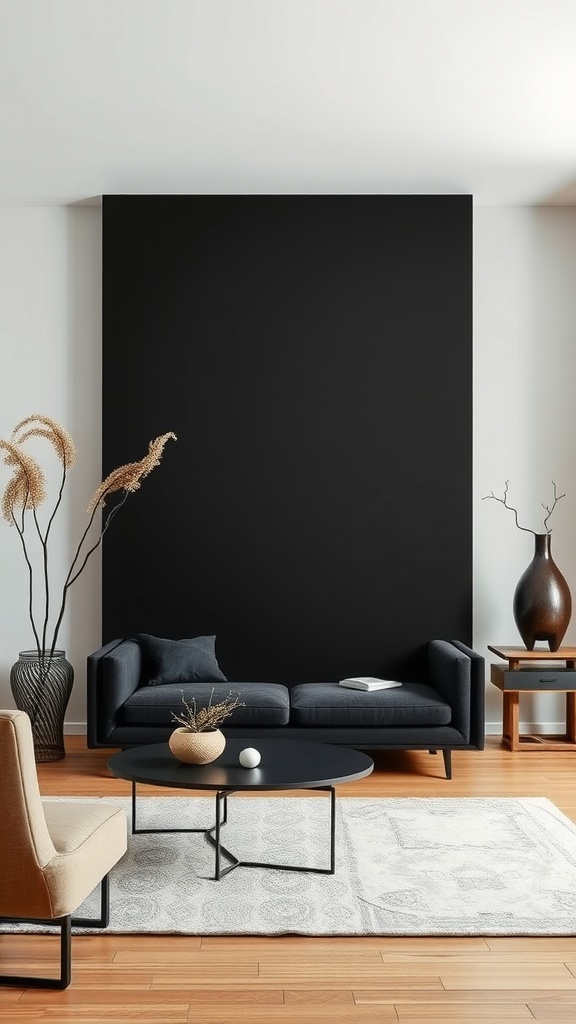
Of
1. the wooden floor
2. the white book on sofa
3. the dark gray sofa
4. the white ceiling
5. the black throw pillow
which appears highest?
the white ceiling

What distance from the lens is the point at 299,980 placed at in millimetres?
3014

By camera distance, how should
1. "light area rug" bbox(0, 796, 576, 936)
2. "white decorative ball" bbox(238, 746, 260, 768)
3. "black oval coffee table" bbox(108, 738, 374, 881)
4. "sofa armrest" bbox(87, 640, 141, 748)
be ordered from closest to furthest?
"light area rug" bbox(0, 796, 576, 936) → "black oval coffee table" bbox(108, 738, 374, 881) → "white decorative ball" bbox(238, 746, 260, 768) → "sofa armrest" bbox(87, 640, 141, 748)

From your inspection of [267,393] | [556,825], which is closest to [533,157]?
[267,393]

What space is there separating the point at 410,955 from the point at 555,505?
4054mm

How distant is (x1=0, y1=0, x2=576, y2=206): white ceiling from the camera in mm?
4355

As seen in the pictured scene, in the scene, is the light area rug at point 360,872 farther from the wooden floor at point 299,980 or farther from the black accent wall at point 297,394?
the black accent wall at point 297,394

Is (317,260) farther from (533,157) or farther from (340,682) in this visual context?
(340,682)

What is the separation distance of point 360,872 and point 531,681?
2.54 meters

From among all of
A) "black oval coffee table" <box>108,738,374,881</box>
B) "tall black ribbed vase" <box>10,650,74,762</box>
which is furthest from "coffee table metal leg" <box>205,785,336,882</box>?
"tall black ribbed vase" <box>10,650,74,762</box>

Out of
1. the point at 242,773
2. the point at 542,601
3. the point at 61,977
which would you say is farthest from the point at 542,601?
the point at 61,977

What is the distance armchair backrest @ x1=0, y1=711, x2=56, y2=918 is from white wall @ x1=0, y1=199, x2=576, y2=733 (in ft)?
12.7

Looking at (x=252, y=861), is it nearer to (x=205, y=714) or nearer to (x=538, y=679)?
(x=205, y=714)

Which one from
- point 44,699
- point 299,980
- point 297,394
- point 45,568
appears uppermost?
point 297,394

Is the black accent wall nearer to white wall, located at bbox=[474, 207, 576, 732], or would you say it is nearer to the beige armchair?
white wall, located at bbox=[474, 207, 576, 732]
